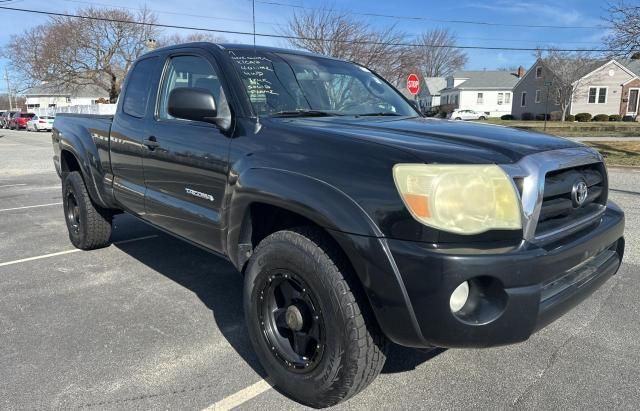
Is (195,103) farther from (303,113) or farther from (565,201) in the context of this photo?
(565,201)

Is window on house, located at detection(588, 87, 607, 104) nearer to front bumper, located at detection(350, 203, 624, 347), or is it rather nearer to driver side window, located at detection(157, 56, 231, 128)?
driver side window, located at detection(157, 56, 231, 128)

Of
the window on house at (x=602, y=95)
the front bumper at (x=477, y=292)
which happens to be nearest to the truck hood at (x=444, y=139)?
the front bumper at (x=477, y=292)

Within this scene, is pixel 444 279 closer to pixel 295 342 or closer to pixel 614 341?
pixel 295 342

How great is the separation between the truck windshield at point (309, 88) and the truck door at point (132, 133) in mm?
1014

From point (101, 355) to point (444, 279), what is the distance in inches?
86.2

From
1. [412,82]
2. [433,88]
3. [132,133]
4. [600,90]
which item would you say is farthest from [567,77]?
[132,133]

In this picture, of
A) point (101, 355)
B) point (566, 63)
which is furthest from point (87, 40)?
point (101, 355)

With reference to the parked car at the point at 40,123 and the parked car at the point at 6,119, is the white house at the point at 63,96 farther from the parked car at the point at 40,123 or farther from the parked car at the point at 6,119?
the parked car at the point at 40,123

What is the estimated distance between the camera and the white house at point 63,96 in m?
46.8

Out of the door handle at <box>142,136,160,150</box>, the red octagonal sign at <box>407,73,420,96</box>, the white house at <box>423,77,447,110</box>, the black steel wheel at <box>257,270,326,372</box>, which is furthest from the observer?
the white house at <box>423,77,447,110</box>

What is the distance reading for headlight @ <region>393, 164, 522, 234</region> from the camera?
6.79 feet

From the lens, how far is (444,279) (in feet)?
6.58

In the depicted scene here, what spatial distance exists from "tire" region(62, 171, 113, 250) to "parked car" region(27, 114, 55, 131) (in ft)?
117

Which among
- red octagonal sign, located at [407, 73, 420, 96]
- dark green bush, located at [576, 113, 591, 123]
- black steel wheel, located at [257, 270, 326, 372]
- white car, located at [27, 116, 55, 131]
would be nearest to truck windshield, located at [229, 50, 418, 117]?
black steel wheel, located at [257, 270, 326, 372]
